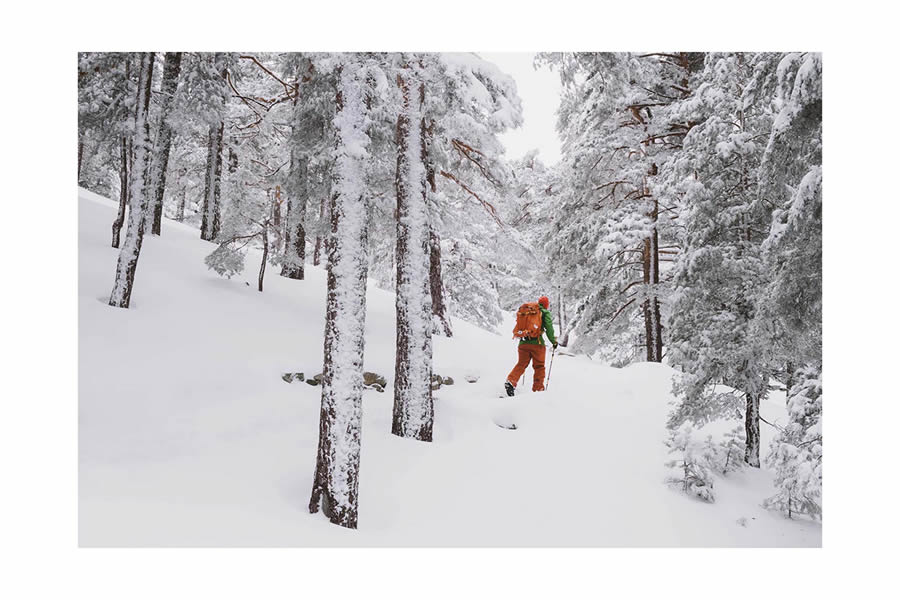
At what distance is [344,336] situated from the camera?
4531 mm

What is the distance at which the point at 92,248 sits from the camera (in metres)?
9.55

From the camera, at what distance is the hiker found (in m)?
9.20

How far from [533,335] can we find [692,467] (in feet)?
12.0

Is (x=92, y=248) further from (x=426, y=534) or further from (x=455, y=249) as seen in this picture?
(x=455, y=249)

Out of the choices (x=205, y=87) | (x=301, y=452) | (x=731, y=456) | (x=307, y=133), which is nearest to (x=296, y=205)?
(x=307, y=133)

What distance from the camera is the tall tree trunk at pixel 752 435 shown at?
7.06m

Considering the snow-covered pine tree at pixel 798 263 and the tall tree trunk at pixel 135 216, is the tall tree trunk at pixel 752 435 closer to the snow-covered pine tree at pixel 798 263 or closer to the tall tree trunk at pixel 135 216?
the snow-covered pine tree at pixel 798 263

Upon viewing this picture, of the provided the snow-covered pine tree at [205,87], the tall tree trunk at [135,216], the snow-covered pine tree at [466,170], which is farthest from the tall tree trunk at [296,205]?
the snow-covered pine tree at [205,87]

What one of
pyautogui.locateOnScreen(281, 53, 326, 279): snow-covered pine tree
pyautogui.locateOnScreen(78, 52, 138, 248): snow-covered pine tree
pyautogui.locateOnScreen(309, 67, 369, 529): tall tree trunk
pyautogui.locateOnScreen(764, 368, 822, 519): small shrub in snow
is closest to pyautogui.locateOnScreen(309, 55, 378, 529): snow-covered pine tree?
pyautogui.locateOnScreen(309, 67, 369, 529): tall tree trunk

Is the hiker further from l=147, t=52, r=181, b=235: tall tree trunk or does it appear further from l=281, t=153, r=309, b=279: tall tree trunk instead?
l=147, t=52, r=181, b=235: tall tree trunk

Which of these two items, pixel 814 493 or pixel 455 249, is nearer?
pixel 814 493

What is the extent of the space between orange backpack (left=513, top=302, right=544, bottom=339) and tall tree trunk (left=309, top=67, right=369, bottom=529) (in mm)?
5044
